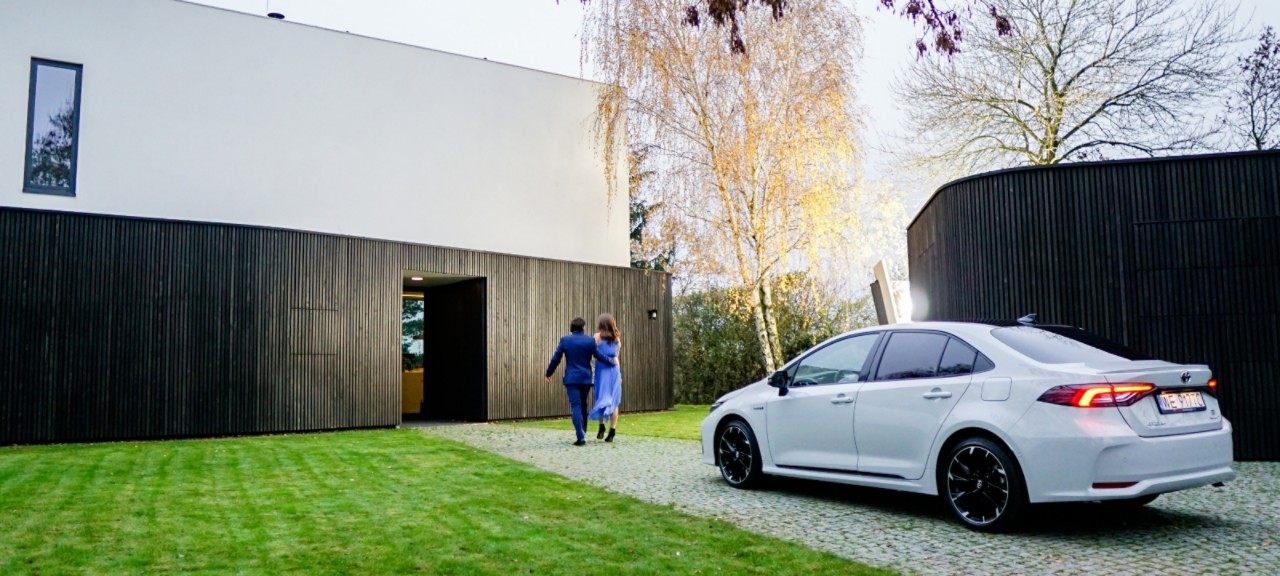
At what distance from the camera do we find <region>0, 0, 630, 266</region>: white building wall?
14.7m

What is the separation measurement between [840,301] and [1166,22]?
429 inches

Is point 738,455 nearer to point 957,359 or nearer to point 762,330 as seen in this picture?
point 957,359

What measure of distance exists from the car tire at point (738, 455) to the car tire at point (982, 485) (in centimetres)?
196

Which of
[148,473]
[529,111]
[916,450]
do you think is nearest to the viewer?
[916,450]

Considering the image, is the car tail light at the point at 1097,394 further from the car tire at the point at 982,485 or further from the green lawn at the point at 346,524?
the green lawn at the point at 346,524

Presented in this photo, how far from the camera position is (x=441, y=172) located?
1853 centimetres

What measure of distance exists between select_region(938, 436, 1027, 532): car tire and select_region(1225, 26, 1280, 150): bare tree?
23.3 m

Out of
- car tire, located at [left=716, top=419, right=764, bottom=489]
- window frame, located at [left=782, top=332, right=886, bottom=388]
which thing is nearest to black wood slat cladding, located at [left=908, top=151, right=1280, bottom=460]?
window frame, located at [left=782, top=332, right=886, bottom=388]

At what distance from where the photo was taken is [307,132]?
16.8 meters

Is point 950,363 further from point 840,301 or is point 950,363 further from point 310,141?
point 840,301

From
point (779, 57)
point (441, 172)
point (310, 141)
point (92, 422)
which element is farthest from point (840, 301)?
point (92, 422)

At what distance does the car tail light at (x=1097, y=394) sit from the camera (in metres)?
5.47

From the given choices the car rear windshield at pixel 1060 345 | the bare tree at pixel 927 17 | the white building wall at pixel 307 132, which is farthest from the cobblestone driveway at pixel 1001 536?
the white building wall at pixel 307 132

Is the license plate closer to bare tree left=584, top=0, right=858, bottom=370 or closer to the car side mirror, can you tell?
the car side mirror
